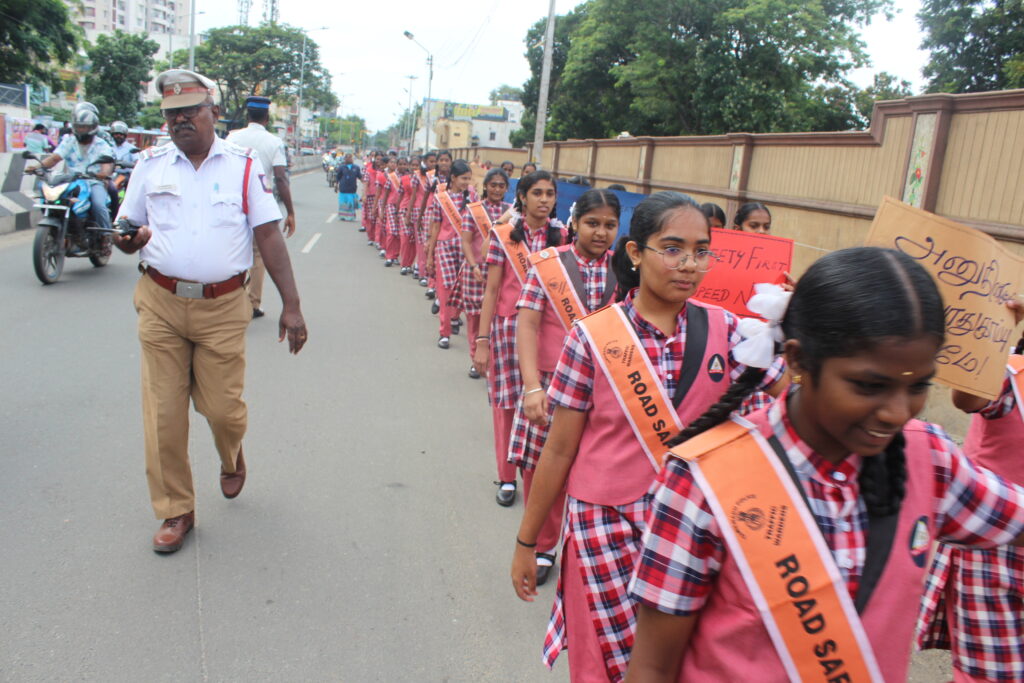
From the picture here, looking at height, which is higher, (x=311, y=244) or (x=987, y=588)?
(x=987, y=588)

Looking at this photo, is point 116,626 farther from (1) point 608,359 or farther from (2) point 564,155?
(2) point 564,155

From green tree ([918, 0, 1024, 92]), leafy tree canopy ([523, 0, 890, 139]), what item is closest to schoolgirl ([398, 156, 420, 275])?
leafy tree canopy ([523, 0, 890, 139])

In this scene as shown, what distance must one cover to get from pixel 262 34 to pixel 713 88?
45040 mm

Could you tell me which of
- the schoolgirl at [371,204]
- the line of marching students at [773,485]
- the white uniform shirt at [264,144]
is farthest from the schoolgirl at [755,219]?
the schoolgirl at [371,204]

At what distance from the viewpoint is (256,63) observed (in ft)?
197

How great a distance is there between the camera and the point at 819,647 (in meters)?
1.37

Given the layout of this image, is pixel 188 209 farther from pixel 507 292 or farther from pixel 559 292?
pixel 507 292

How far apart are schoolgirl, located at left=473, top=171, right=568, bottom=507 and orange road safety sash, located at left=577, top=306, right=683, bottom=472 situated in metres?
2.13

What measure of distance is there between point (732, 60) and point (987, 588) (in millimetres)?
24000

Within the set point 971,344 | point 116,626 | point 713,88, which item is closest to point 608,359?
point 971,344

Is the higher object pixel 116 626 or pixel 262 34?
pixel 262 34

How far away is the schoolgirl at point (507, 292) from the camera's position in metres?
4.46

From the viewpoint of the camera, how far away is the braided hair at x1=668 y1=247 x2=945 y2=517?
1326mm

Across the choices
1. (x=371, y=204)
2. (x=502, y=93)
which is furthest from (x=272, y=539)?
(x=502, y=93)
